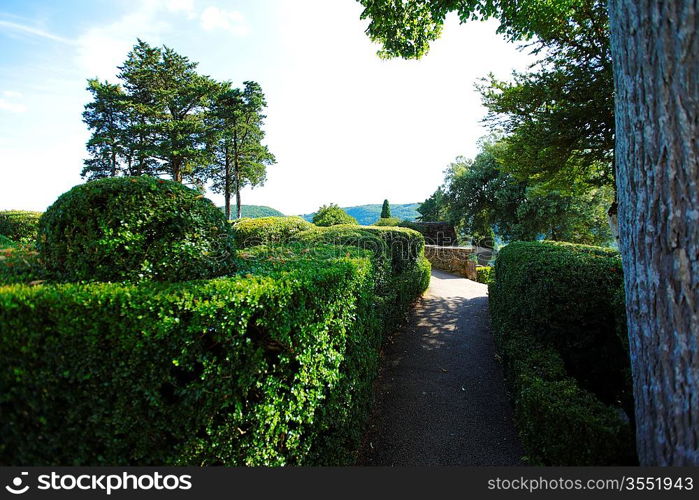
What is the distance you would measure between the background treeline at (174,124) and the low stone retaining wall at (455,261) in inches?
855

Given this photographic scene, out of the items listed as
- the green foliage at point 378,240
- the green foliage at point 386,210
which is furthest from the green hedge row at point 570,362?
the green foliage at point 386,210

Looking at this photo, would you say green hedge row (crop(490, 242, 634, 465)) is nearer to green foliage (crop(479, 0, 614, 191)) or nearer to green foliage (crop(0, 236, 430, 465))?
green foliage (crop(0, 236, 430, 465))

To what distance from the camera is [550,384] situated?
308 cm

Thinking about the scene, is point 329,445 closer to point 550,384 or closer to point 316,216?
point 550,384

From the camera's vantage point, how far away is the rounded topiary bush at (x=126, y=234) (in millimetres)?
2750

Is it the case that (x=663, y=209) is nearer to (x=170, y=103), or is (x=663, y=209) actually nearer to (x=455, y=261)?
(x=455, y=261)

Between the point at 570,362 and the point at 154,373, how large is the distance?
183 inches

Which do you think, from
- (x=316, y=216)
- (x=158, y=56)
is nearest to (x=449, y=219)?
(x=316, y=216)

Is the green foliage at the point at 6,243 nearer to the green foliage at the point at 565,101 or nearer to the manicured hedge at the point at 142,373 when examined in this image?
the manicured hedge at the point at 142,373

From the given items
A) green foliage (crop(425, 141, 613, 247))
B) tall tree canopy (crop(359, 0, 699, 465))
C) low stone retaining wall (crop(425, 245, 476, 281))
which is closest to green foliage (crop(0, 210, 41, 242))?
tall tree canopy (crop(359, 0, 699, 465))

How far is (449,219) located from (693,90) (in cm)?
2434

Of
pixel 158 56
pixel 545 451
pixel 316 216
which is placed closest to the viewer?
pixel 545 451

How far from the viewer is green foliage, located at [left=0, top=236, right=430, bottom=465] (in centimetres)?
180

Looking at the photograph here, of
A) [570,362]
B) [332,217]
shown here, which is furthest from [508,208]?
[570,362]
